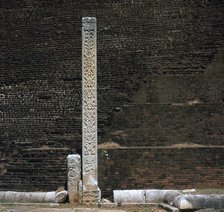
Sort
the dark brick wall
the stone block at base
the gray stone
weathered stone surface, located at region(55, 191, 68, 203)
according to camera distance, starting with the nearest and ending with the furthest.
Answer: the gray stone < the stone block at base < weathered stone surface, located at region(55, 191, 68, 203) < the dark brick wall

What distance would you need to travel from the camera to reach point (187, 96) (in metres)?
11.5

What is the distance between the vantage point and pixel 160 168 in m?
10.9

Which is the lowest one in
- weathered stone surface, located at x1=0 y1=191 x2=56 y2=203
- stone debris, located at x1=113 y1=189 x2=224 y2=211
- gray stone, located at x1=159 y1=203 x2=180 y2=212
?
gray stone, located at x1=159 y1=203 x2=180 y2=212

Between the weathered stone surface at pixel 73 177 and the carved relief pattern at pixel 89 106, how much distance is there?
34 cm

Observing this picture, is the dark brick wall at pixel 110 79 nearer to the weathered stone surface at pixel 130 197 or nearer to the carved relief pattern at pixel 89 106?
the weathered stone surface at pixel 130 197

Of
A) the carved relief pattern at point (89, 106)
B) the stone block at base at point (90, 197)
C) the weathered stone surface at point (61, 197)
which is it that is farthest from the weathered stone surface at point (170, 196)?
the weathered stone surface at point (61, 197)

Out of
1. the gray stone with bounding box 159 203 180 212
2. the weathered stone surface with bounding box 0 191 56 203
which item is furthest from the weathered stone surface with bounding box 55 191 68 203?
the gray stone with bounding box 159 203 180 212

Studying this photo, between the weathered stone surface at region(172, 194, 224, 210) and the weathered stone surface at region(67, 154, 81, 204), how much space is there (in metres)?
2.27

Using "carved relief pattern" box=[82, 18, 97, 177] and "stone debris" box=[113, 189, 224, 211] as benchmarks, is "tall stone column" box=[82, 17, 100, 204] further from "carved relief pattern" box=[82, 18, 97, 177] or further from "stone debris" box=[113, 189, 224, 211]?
"stone debris" box=[113, 189, 224, 211]

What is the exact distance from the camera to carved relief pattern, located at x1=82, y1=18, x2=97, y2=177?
30.2 feet

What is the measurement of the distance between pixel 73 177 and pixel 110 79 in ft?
10.3

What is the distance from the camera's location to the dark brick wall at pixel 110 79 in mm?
11250

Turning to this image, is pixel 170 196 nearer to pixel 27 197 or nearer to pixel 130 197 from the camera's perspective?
pixel 130 197

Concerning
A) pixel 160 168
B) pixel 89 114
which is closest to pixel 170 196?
pixel 89 114
